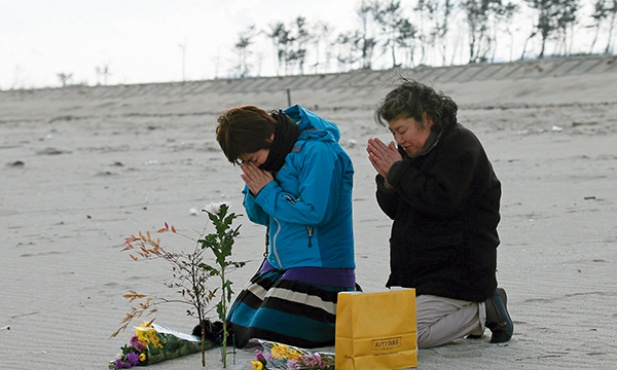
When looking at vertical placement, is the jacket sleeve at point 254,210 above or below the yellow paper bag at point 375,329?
above

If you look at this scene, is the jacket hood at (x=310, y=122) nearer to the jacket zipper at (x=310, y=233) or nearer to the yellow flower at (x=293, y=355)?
the jacket zipper at (x=310, y=233)

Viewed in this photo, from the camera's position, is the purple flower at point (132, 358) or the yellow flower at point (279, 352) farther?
the purple flower at point (132, 358)

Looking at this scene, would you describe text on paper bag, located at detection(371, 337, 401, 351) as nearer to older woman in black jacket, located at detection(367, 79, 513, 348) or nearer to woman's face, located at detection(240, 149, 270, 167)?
older woman in black jacket, located at detection(367, 79, 513, 348)

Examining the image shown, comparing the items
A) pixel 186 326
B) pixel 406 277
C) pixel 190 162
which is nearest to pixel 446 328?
pixel 406 277

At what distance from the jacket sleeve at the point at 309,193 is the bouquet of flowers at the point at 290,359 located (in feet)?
2.01

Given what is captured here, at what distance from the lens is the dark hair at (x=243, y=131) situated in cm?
462

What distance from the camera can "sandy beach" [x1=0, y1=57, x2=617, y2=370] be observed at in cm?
500

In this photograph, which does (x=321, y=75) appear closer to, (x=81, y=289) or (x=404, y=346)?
(x=81, y=289)

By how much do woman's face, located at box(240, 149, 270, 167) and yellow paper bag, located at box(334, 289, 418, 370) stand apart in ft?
2.83

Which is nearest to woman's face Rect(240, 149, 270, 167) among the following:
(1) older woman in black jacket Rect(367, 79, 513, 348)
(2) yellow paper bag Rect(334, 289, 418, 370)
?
(1) older woman in black jacket Rect(367, 79, 513, 348)

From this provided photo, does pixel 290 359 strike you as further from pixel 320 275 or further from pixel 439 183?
pixel 439 183

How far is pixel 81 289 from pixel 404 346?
3102mm

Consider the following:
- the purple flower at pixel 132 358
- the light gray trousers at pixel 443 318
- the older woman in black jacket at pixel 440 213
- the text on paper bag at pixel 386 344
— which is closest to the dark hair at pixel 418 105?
the older woman in black jacket at pixel 440 213

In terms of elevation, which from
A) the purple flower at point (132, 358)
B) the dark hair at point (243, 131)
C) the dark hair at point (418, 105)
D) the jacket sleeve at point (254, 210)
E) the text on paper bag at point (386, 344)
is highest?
the dark hair at point (418, 105)
